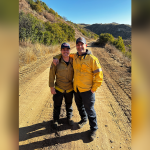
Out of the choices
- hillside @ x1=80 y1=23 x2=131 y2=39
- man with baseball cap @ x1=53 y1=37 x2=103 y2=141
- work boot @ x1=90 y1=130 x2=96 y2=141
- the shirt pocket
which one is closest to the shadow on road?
work boot @ x1=90 y1=130 x2=96 y2=141

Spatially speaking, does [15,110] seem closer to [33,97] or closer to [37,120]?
[37,120]

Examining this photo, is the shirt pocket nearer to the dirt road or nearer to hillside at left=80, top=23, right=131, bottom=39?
the dirt road

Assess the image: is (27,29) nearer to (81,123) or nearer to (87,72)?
(87,72)

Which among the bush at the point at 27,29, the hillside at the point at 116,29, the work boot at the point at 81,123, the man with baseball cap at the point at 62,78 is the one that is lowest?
the work boot at the point at 81,123

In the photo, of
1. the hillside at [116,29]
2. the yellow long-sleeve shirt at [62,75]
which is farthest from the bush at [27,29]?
the hillside at [116,29]

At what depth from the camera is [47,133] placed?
2.43 m

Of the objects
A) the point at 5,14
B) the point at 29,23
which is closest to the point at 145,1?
the point at 5,14

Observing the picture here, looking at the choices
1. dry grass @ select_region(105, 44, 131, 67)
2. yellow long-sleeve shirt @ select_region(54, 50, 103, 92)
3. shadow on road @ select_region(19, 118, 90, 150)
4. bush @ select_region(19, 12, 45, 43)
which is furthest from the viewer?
bush @ select_region(19, 12, 45, 43)

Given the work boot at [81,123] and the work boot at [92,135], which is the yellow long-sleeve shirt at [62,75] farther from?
the work boot at [92,135]

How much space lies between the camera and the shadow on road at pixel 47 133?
85.7 inches

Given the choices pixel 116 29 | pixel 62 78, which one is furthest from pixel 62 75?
pixel 116 29

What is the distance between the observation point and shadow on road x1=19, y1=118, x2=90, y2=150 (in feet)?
7.14

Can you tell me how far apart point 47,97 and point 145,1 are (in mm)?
3636

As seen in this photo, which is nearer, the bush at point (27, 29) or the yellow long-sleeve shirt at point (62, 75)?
the yellow long-sleeve shirt at point (62, 75)
